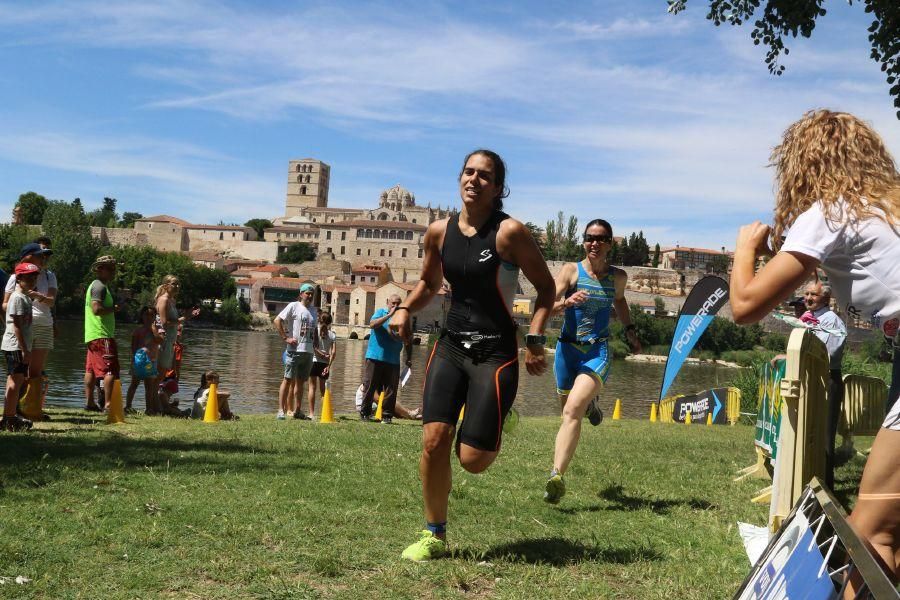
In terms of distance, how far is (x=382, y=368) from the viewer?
1357 cm

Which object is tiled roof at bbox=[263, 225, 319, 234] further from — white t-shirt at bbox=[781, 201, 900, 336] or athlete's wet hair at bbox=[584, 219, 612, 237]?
white t-shirt at bbox=[781, 201, 900, 336]

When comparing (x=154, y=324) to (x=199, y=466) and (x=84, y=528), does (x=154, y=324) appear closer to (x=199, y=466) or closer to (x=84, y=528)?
(x=199, y=466)

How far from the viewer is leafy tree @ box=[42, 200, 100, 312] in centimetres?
9562

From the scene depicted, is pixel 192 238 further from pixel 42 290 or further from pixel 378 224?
pixel 42 290

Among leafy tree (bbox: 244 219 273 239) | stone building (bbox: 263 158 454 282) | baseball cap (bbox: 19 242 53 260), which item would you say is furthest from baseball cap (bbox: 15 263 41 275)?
leafy tree (bbox: 244 219 273 239)

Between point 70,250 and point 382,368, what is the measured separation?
4062 inches

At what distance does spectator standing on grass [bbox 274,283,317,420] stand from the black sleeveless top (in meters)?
8.62

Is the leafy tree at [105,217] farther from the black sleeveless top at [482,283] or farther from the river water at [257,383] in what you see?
the black sleeveless top at [482,283]

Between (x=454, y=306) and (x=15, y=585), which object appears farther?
(x=454, y=306)

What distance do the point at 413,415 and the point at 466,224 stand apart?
34.6 ft

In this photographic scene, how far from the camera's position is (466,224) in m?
4.84

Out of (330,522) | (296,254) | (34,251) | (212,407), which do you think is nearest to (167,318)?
(212,407)

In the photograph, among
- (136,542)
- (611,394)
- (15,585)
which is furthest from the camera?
(611,394)

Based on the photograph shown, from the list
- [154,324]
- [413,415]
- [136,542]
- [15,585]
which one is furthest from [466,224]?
[413,415]
